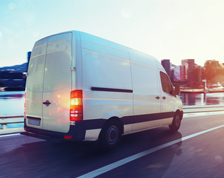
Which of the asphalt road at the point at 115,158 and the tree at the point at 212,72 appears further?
the tree at the point at 212,72

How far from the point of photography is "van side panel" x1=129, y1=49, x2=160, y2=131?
545 centimetres

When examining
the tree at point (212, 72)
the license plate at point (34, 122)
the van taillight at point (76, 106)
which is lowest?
the license plate at point (34, 122)

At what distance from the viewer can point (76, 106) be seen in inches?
158

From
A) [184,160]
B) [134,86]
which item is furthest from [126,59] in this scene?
[184,160]

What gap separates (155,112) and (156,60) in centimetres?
160

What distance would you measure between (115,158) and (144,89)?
6.87ft

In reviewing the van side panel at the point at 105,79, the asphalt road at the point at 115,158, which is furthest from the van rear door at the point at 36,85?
the van side panel at the point at 105,79

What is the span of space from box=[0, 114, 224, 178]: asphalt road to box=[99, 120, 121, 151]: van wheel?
17 centimetres

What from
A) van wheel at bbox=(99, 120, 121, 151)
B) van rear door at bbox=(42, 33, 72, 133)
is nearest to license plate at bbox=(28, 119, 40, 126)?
van rear door at bbox=(42, 33, 72, 133)

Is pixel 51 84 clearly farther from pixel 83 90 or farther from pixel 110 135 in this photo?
pixel 110 135

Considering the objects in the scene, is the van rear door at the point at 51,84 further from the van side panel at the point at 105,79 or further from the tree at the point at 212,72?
the tree at the point at 212,72

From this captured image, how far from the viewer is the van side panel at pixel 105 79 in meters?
4.20

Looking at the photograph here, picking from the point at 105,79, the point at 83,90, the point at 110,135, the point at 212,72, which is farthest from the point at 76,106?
the point at 212,72

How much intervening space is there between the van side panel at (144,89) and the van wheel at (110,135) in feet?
2.21
